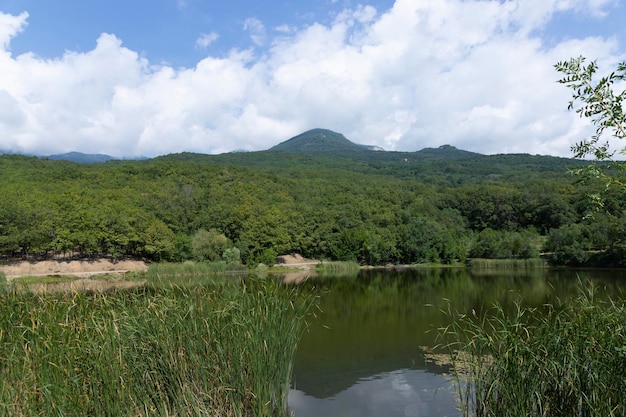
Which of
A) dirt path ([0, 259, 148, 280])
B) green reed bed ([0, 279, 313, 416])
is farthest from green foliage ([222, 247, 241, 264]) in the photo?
green reed bed ([0, 279, 313, 416])

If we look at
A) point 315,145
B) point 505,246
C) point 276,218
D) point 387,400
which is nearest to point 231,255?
point 276,218

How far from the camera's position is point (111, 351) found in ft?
16.9

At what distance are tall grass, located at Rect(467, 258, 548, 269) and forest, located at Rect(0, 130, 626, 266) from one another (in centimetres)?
148

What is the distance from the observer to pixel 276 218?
5656 cm

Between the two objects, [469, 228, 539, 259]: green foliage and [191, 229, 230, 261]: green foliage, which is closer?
[191, 229, 230, 261]: green foliage

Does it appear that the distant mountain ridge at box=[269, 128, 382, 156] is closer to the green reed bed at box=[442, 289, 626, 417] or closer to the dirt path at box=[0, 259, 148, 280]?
the dirt path at box=[0, 259, 148, 280]

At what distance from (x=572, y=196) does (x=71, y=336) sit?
7374 centimetres

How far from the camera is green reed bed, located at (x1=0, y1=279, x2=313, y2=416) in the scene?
4793 mm

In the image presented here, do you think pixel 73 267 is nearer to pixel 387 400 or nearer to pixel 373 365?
pixel 373 365

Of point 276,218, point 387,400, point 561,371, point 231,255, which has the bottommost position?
point 231,255

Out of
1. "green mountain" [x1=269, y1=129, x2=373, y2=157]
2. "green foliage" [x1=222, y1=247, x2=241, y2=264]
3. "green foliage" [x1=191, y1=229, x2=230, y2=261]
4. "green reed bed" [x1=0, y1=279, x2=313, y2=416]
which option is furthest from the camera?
"green mountain" [x1=269, y1=129, x2=373, y2=157]

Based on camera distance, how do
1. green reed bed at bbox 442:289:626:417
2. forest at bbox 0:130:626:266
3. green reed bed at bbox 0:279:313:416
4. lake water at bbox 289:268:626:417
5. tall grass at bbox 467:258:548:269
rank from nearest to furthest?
green reed bed at bbox 442:289:626:417 < green reed bed at bbox 0:279:313:416 < lake water at bbox 289:268:626:417 < forest at bbox 0:130:626:266 < tall grass at bbox 467:258:548:269

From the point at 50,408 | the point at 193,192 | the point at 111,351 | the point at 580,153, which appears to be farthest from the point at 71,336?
the point at 193,192

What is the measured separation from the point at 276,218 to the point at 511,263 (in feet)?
90.2
